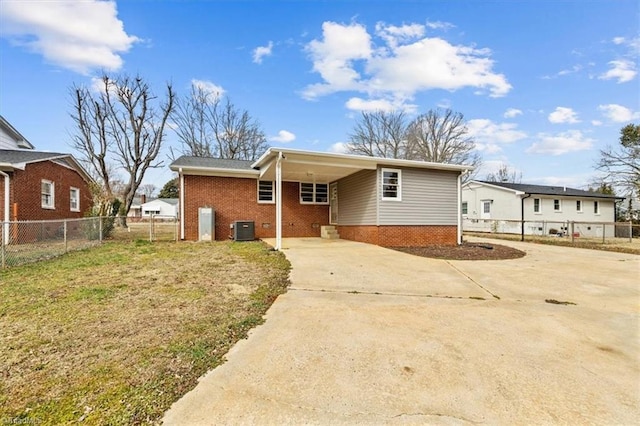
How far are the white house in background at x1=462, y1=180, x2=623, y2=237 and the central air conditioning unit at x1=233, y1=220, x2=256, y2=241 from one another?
17.0 meters

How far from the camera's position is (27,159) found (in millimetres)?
12461

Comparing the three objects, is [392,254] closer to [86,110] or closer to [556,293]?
[556,293]

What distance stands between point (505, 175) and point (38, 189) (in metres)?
52.3

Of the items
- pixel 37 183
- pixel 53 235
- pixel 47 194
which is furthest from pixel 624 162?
pixel 47 194

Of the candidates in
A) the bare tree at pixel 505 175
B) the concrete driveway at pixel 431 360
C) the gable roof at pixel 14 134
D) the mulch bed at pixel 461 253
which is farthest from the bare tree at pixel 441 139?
the gable roof at pixel 14 134

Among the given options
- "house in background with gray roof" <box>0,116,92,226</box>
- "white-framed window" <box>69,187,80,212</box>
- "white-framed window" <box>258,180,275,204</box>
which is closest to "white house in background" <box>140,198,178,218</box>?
"house in background with gray roof" <box>0,116,92,226</box>

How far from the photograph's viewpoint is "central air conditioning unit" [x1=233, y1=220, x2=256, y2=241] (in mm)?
12352

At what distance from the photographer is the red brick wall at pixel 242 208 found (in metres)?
12.7

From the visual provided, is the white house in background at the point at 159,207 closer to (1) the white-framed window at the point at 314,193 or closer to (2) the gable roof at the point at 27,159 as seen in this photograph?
(2) the gable roof at the point at 27,159

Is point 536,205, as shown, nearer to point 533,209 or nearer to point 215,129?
point 533,209

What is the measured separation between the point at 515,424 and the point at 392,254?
24.0ft

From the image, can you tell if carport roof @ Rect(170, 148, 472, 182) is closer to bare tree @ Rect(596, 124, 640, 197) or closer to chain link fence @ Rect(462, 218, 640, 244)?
chain link fence @ Rect(462, 218, 640, 244)

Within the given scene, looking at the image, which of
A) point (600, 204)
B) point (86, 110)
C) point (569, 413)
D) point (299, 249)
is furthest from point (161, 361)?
point (600, 204)

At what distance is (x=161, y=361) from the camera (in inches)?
106
